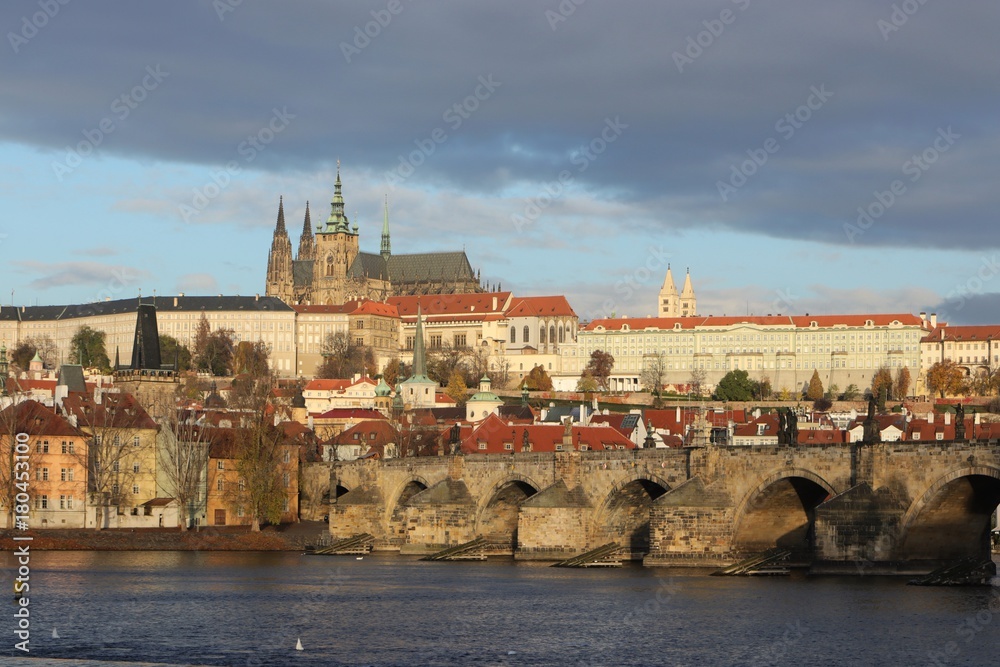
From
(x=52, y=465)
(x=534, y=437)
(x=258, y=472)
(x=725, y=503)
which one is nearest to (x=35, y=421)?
(x=52, y=465)

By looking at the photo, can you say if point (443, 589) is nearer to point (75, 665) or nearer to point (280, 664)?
point (280, 664)

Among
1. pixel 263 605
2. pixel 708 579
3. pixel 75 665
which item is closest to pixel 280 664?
pixel 75 665

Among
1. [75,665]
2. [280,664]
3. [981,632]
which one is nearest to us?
[75,665]

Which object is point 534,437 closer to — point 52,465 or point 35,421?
point 52,465

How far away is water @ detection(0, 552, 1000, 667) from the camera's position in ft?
138

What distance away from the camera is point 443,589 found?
191ft

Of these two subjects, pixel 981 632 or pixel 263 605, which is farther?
pixel 263 605

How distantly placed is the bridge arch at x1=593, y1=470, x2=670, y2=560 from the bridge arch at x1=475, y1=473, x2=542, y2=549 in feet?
17.9

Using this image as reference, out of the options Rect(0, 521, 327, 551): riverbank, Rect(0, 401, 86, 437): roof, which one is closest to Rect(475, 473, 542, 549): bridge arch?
Rect(0, 521, 327, 551): riverbank

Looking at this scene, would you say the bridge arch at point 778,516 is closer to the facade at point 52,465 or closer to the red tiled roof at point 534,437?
the red tiled roof at point 534,437

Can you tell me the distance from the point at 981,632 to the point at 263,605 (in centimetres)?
2156

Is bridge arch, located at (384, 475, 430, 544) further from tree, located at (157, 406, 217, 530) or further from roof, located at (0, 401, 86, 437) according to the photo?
roof, located at (0, 401, 86, 437)

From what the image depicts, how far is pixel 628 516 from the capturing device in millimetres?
69500

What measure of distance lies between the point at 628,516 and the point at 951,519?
54.6ft
